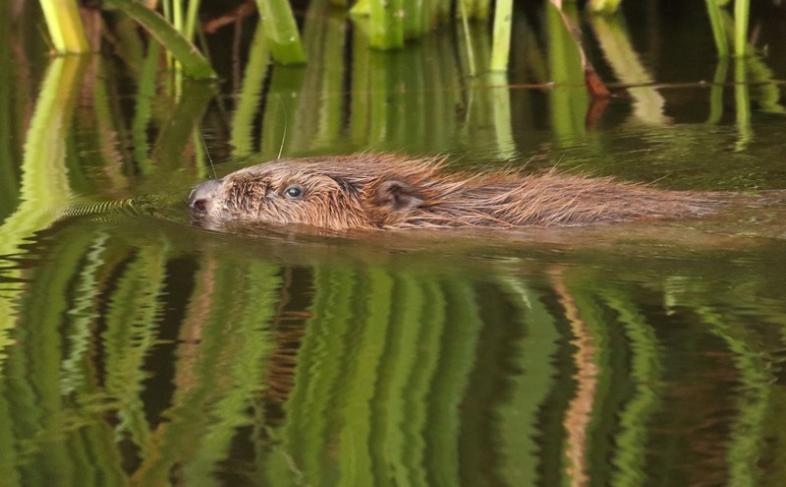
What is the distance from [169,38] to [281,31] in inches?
30.0

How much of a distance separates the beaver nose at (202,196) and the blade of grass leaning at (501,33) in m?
1.83

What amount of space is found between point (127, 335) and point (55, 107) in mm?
3439

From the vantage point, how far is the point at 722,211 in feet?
15.3

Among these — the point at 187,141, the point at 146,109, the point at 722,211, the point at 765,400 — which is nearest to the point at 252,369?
the point at 765,400

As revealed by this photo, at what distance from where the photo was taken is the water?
2.76m

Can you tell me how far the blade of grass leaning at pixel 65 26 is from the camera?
7.23m

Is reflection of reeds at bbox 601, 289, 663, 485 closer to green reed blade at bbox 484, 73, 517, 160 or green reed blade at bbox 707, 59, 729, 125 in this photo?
green reed blade at bbox 484, 73, 517, 160

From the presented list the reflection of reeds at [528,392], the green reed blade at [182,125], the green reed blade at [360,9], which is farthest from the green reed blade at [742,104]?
the green reed blade at [360,9]

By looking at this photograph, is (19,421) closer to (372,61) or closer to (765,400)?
(765,400)

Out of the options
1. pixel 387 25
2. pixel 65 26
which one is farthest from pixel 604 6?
pixel 65 26

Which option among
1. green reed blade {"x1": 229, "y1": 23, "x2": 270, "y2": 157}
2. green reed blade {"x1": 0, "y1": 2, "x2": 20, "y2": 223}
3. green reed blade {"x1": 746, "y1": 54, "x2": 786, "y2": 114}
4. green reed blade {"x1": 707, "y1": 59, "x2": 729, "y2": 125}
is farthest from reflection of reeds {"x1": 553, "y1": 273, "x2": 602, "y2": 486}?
green reed blade {"x1": 746, "y1": 54, "x2": 786, "y2": 114}

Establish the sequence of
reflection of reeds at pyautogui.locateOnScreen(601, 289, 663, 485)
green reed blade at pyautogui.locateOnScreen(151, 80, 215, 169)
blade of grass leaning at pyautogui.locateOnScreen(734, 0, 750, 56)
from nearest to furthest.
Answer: reflection of reeds at pyautogui.locateOnScreen(601, 289, 663, 485)
green reed blade at pyautogui.locateOnScreen(151, 80, 215, 169)
blade of grass leaning at pyautogui.locateOnScreen(734, 0, 750, 56)

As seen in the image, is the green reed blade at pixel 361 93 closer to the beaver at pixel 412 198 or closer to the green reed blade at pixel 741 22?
the beaver at pixel 412 198

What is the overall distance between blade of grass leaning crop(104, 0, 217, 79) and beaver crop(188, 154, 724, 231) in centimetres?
113
